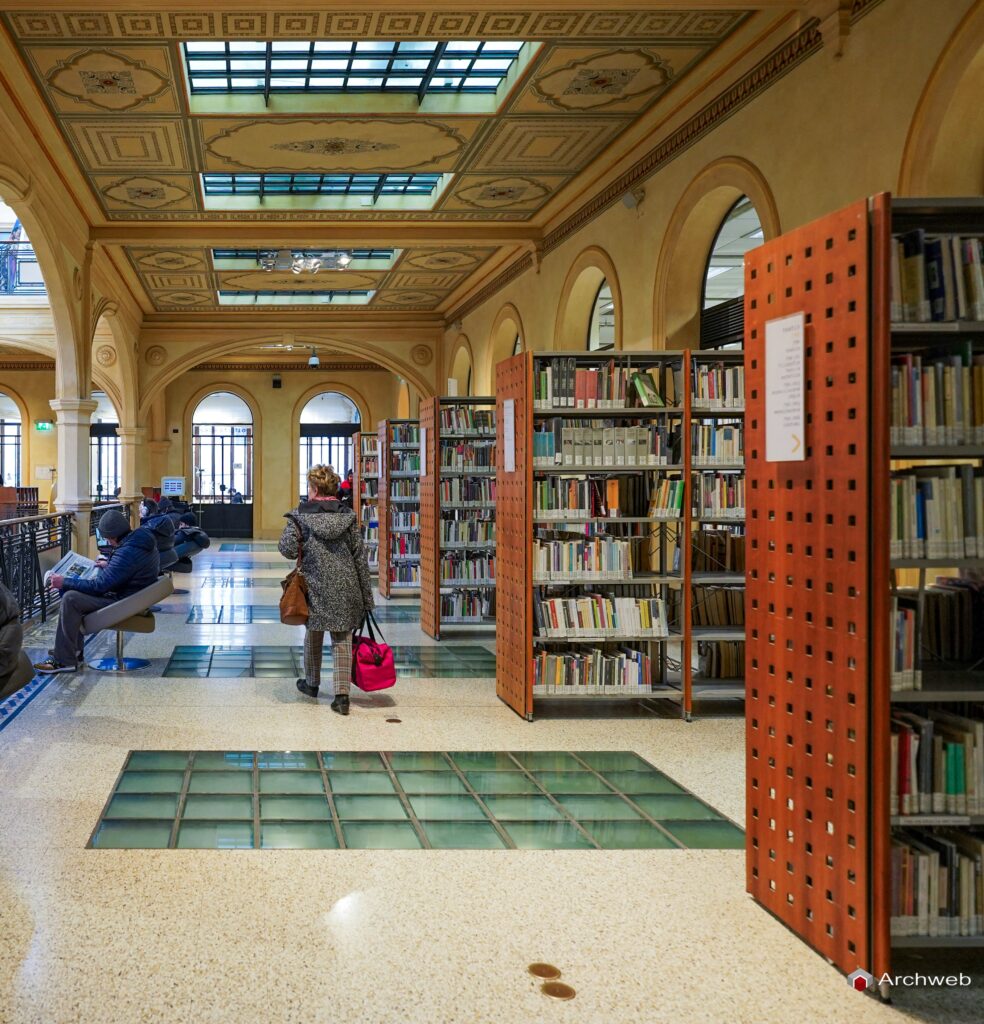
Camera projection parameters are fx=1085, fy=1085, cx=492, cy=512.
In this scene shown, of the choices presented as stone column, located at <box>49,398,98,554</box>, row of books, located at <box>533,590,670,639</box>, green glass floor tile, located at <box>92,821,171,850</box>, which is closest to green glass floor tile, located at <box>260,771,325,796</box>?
green glass floor tile, located at <box>92,821,171,850</box>

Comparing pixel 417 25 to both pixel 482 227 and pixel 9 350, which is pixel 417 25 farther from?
pixel 9 350

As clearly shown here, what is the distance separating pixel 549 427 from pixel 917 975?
3.99m

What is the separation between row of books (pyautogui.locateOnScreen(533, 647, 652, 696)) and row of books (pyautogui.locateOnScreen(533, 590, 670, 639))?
19cm

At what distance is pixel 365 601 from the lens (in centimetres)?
662

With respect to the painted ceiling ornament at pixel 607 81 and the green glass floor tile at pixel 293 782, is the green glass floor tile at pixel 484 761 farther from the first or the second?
the painted ceiling ornament at pixel 607 81

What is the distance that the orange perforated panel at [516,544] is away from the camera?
6.38m

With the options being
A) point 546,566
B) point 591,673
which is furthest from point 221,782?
point 591,673

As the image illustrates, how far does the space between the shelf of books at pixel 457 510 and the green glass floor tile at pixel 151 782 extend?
15.7 ft

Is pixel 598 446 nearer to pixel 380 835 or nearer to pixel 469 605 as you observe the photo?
pixel 380 835

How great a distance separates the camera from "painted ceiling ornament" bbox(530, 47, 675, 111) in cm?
808

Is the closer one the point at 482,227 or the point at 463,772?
the point at 463,772

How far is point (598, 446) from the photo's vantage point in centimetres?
646

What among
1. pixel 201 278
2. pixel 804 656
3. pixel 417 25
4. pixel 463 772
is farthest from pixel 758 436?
pixel 201 278

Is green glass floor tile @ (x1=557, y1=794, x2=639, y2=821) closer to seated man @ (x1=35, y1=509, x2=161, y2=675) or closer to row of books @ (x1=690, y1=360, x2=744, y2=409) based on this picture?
row of books @ (x1=690, y1=360, x2=744, y2=409)
